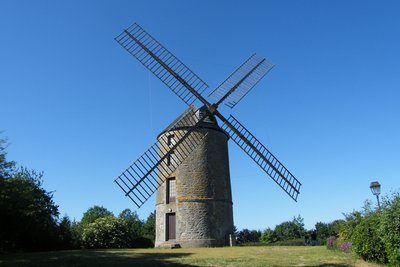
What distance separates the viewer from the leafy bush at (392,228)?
36.7 feet

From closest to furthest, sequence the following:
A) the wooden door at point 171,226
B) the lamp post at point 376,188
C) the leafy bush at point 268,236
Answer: the lamp post at point 376,188
the wooden door at point 171,226
the leafy bush at point 268,236

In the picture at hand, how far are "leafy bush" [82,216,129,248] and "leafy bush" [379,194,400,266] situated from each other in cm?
2072

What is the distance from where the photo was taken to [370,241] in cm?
1348

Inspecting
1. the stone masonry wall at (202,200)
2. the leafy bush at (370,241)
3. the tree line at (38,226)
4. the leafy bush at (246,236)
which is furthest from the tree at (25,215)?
the leafy bush at (246,236)

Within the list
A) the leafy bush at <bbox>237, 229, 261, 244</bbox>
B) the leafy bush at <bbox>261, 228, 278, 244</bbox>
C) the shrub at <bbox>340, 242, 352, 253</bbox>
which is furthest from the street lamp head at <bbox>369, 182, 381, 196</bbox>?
the leafy bush at <bbox>261, 228, 278, 244</bbox>

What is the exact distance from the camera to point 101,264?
500 inches

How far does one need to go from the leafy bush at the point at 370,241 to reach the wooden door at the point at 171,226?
11.8m

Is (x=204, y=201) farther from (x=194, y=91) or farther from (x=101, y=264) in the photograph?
(x=101, y=264)

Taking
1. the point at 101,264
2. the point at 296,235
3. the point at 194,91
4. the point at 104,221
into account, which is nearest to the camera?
the point at 101,264

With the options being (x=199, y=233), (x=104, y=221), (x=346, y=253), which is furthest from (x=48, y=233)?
(x=346, y=253)

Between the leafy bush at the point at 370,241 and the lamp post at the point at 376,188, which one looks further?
the lamp post at the point at 376,188

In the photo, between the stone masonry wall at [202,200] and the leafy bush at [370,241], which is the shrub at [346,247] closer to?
the leafy bush at [370,241]

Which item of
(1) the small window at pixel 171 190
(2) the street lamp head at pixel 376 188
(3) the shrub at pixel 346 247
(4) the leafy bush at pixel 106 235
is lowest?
(3) the shrub at pixel 346 247

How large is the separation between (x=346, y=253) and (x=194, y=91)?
11.3 metres
